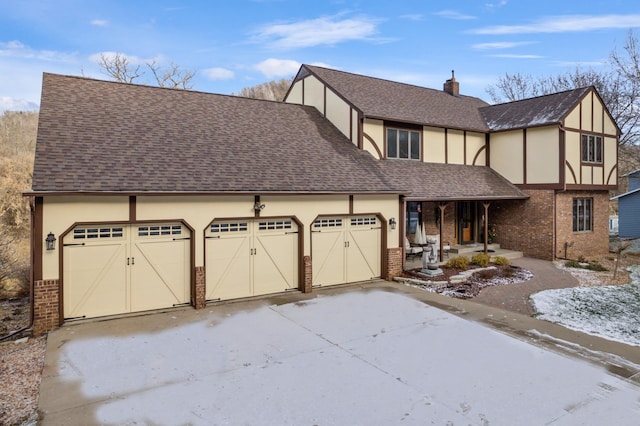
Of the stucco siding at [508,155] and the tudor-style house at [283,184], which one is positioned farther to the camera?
the stucco siding at [508,155]

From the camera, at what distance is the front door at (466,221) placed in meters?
Result: 18.0

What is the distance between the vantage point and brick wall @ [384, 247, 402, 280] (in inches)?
498

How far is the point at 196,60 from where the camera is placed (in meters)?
28.8

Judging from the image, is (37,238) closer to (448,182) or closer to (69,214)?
(69,214)

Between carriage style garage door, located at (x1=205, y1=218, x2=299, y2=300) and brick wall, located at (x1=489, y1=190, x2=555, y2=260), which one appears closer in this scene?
carriage style garage door, located at (x1=205, y1=218, x2=299, y2=300)

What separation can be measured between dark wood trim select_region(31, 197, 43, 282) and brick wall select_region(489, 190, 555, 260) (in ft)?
55.5

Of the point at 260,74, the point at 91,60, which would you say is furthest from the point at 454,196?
the point at 260,74

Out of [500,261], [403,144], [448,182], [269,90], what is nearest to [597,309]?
[500,261]

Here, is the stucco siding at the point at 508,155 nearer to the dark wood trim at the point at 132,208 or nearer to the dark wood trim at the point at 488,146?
the dark wood trim at the point at 488,146

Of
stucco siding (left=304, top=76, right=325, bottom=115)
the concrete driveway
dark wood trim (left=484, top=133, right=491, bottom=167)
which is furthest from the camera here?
dark wood trim (left=484, top=133, right=491, bottom=167)

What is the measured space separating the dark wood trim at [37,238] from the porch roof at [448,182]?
10.00 meters

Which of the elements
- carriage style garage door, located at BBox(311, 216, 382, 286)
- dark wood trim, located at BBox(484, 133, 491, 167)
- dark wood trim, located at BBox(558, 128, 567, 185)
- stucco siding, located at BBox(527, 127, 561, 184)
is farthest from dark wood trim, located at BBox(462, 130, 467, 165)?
carriage style garage door, located at BBox(311, 216, 382, 286)

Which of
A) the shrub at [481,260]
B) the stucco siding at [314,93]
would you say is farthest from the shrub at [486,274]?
the stucco siding at [314,93]

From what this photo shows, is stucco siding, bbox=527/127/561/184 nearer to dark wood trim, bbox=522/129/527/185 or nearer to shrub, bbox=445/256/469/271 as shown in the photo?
dark wood trim, bbox=522/129/527/185
